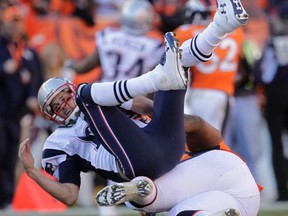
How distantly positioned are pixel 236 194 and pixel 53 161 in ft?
3.28

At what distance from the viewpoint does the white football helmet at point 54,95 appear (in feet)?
19.0

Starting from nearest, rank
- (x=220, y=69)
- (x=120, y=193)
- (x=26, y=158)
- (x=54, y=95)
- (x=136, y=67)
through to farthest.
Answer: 1. (x=120, y=193)
2. (x=26, y=158)
3. (x=54, y=95)
4. (x=220, y=69)
5. (x=136, y=67)

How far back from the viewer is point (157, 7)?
38.8 feet

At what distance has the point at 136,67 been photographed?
27.7 feet

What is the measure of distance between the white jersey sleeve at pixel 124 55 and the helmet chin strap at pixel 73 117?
8.24ft

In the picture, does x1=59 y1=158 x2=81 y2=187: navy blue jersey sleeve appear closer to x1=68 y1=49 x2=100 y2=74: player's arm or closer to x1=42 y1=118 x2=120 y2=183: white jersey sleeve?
x1=42 y1=118 x2=120 y2=183: white jersey sleeve

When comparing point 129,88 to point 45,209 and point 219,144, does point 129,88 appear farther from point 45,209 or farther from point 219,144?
point 45,209

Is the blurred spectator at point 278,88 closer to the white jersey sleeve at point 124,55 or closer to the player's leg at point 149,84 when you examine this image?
the white jersey sleeve at point 124,55

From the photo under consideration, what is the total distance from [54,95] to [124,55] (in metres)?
2.66

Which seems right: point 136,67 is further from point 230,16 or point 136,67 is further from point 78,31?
point 78,31

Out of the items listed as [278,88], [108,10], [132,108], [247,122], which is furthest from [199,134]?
[108,10]

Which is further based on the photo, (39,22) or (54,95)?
(39,22)

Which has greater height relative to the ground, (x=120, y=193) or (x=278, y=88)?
(x=120, y=193)

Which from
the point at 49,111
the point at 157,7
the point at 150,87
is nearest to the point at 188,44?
the point at 150,87
